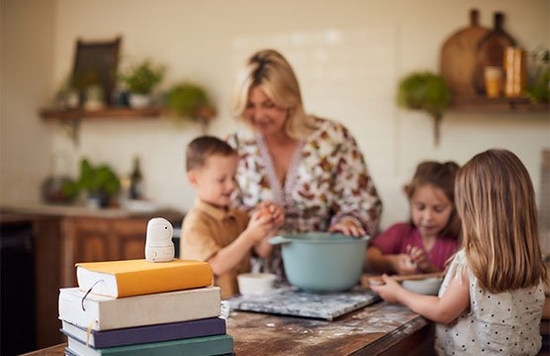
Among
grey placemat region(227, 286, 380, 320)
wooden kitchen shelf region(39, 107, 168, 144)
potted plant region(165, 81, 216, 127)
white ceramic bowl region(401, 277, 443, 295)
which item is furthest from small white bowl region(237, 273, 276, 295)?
wooden kitchen shelf region(39, 107, 168, 144)

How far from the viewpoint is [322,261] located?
2.20 metres

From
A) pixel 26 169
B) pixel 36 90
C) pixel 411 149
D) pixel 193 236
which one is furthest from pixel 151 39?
pixel 193 236

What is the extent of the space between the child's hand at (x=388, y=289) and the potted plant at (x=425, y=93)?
184 cm

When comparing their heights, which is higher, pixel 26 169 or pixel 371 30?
pixel 371 30

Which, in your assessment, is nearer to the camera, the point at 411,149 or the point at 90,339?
the point at 90,339

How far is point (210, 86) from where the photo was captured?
472cm

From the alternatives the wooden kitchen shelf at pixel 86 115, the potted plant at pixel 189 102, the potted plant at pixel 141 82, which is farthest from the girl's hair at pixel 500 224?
the potted plant at pixel 141 82

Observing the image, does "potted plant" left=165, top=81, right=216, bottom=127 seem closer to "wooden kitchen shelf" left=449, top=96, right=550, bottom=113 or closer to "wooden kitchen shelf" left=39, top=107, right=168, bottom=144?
"wooden kitchen shelf" left=39, top=107, right=168, bottom=144

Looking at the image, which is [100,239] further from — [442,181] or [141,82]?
[442,181]

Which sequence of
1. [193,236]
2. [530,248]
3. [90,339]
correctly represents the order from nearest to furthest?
[90,339] < [530,248] < [193,236]

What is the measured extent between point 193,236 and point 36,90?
328 cm

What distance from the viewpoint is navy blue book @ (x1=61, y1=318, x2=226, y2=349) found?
4.44ft

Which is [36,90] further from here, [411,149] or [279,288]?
[279,288]

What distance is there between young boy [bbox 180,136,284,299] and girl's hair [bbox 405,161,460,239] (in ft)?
1.84
